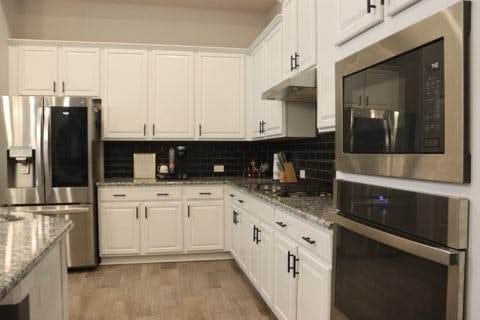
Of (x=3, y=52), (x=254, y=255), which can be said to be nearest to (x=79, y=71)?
(x=3, y=52)

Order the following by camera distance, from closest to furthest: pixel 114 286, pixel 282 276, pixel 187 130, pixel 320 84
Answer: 1. pixel 320 84
2. pixel 282 276
3. pixel 114 286
4. pixel 187 130

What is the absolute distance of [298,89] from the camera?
2.65 metres

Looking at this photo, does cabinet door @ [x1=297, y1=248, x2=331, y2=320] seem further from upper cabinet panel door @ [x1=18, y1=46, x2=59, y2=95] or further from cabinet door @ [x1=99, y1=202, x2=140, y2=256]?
upper cabinet panel door @ [x1=18, y1=46, x2=59, y2=95]

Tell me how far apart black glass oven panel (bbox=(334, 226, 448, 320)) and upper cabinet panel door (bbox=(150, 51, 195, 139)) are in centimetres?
315

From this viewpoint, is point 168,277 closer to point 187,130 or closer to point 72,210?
point 72,210

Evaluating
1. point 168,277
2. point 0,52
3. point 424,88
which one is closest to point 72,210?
point 168,277

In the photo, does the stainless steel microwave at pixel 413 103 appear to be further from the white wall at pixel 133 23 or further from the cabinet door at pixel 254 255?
the white wall at pixel 133 23

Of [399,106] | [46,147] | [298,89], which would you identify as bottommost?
[46,147]

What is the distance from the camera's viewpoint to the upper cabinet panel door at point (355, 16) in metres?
1.38

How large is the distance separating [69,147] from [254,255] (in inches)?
84.6

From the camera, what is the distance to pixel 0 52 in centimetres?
394

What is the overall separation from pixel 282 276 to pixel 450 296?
1.53 metres

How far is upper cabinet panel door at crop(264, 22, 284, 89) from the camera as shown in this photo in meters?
3.30

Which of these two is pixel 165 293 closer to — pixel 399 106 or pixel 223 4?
pixel 399 106
